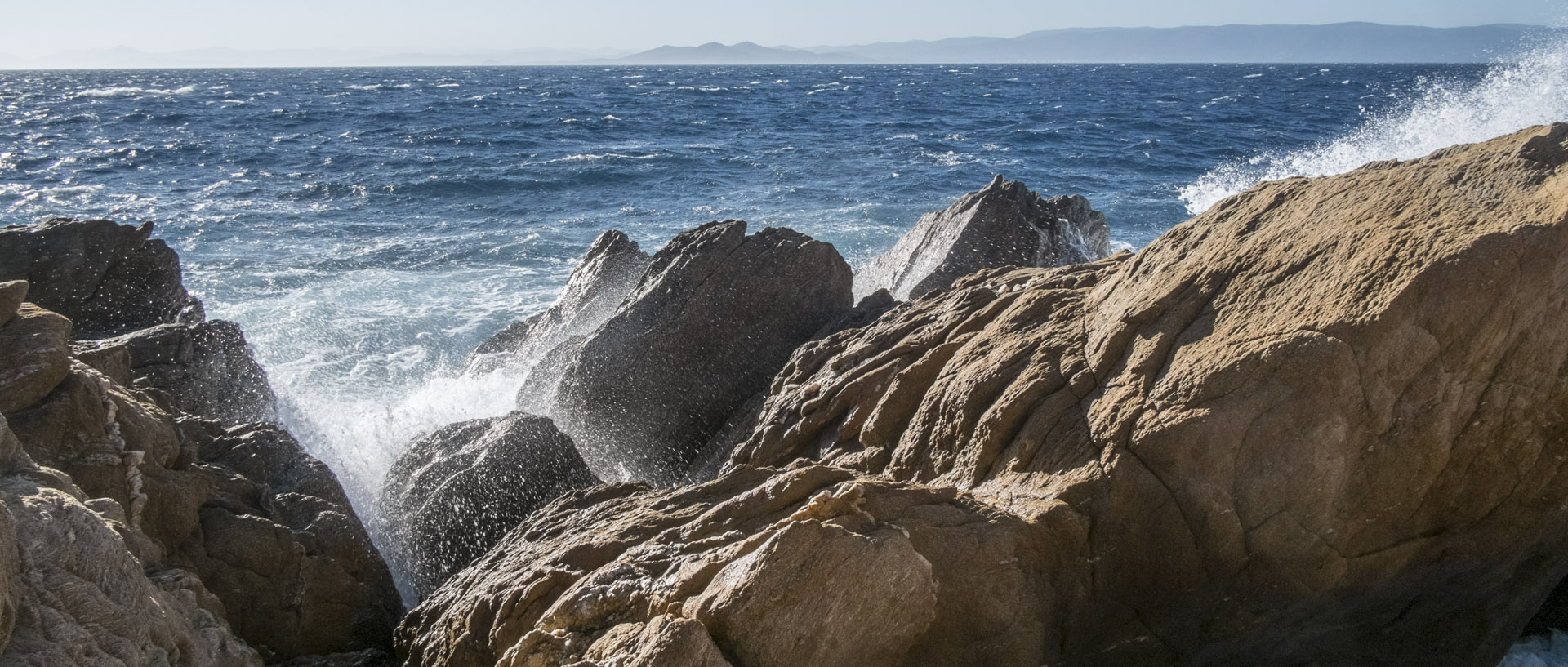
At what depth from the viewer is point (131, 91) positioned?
5831cm

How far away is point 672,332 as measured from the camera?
7.33 meters

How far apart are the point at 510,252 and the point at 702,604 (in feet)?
46.0

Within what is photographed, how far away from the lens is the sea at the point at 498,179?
12.1 m

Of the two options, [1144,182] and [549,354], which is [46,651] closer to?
[549,354]

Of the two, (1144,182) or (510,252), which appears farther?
(1144,182)

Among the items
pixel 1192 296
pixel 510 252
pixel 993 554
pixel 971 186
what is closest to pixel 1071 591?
pixel 993 554

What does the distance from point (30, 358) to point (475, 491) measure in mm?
2311

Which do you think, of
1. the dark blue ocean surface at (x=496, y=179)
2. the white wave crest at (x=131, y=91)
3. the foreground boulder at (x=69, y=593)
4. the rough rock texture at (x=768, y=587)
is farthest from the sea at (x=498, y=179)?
the white wave crest at (x=131, y=91)

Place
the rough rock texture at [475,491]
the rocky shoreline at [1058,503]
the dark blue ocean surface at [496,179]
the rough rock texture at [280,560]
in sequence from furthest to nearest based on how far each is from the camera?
the dark blue ocean surface at [496,179]
the rough rock texture at [475,491]
the rough rock texture at [280,560]
the rocky shoreline at [1058,503]

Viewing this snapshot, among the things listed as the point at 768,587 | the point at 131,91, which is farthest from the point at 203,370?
the point at 131,91

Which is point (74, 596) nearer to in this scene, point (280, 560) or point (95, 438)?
point (280, 560)

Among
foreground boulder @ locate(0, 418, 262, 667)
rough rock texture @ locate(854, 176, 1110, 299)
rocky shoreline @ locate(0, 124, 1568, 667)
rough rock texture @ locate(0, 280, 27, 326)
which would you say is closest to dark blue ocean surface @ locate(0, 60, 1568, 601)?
rocky shoreline @ locate(0, 124, 1568, 667)

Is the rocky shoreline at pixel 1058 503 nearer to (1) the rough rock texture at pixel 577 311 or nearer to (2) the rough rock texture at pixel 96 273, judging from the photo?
(2) the rough rock texture at pixel 96 273

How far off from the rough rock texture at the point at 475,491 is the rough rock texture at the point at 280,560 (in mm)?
623
